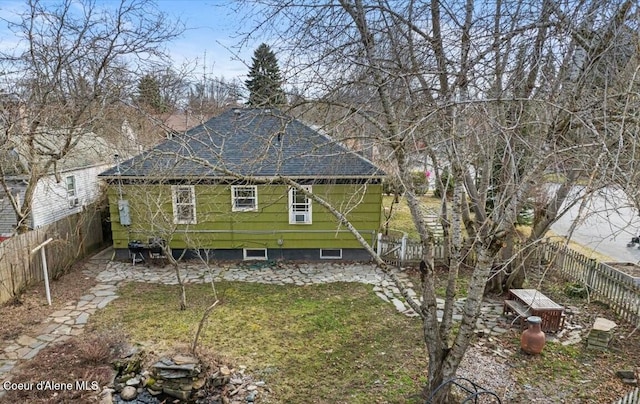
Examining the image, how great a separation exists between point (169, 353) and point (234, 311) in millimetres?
2097

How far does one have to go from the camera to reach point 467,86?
136 inches

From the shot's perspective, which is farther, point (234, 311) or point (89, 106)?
point (89, 106)

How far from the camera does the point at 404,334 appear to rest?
6336 millimetres

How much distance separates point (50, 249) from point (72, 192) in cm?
636

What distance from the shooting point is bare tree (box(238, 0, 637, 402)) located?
3074mm

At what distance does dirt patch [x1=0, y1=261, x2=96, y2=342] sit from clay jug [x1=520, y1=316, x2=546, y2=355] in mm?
8194

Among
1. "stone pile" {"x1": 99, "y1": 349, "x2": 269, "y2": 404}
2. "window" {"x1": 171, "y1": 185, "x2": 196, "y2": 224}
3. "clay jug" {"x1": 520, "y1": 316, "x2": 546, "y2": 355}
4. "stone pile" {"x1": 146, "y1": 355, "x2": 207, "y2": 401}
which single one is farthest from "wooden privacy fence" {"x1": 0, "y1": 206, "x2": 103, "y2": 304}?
"clay jug" {"x1": 520, "y1": 316, "x2": 546, "y2": 355}

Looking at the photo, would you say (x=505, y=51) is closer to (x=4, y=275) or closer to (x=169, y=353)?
(x=169, y=353)

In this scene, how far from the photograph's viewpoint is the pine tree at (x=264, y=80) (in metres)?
3.97

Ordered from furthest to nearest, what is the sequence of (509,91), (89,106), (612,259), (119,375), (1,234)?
(1,234) → (612,259) → (89,106) → (119,375) → (509,91)

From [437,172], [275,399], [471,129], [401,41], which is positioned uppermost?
[401,41]

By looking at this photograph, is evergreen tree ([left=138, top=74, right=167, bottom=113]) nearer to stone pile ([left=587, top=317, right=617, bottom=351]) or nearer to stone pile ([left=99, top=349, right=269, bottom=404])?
stone pile ([left=99, top=349, right=269, bottom=404])

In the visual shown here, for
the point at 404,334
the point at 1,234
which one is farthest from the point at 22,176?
the point at 404,334

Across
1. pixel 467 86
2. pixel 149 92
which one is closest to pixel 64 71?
pixel 149 92
